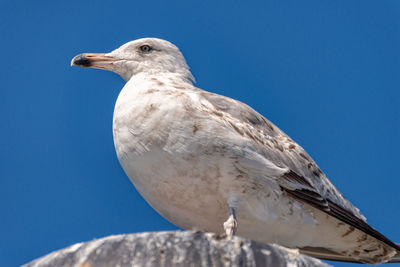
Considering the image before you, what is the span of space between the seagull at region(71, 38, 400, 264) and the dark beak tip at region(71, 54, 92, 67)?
2.37ft

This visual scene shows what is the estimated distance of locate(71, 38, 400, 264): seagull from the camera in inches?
201

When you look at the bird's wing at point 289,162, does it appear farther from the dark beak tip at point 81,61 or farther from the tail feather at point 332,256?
the dark beak tip at point 81,61

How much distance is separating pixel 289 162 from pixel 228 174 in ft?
3.20

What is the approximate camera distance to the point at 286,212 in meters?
5.52

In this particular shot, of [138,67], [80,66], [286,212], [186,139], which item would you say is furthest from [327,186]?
[80,66]

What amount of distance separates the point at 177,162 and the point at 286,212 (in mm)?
1190

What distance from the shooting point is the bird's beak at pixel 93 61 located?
676 cm

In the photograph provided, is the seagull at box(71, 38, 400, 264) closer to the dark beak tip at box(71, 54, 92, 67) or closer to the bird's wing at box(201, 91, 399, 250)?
the bird's wing at box(201, 91, 399, 250)

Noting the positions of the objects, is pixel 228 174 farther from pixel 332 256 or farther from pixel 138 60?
pixel 138 60

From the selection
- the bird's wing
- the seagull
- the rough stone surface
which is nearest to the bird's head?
the seagull

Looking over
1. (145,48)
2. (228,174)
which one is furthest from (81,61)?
(228,174)

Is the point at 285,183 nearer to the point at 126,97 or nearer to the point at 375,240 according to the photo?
the point at 375,240

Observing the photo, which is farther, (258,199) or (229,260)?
(258,199)

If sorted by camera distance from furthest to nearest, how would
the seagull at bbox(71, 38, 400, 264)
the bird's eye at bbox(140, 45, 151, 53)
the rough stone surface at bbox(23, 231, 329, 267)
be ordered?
the bird's eye at bbox(140, 45, 151, 53), the seagull at bbox(71, 38, 400, 264), the rough stone surface at bbox(23, 231, 329, 267)
